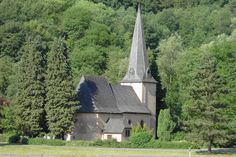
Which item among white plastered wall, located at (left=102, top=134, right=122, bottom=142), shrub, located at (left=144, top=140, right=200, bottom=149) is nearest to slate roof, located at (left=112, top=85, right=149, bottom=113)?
white plastered wall, located at (left=102, top=134, right=122, bottom=142)

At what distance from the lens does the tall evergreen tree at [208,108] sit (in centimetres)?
7619

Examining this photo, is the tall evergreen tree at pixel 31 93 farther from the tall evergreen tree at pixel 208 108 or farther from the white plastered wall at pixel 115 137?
the tall evergreen tree at pixel 208 108

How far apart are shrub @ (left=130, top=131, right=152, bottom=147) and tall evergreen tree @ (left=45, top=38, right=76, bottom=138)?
7.93 metres

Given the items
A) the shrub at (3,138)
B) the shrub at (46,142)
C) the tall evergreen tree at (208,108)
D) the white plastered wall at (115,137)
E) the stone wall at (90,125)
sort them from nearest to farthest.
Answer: the tall evergreen tree at (208,108), the shrub at (46,142), the shrub at (3,138), the white plastered wall at (115,137), the stone wall at (90,125)

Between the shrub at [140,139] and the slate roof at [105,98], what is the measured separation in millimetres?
8620

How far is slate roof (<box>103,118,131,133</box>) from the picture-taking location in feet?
312

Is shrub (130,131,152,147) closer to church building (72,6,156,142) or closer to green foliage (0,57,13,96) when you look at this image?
church building (72,6,156,142)

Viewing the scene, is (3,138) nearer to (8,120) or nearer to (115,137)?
(8,120)

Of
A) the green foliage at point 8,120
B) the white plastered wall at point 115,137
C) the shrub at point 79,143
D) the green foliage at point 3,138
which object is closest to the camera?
the shrub at point 79,143

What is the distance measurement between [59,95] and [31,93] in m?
3.83

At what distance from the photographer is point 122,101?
327 feet

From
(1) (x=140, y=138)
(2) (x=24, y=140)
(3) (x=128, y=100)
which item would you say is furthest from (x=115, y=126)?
(2) (x=24, y=140)

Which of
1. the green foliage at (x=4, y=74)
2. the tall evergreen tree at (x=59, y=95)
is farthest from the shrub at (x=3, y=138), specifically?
the green foliage at (x=4, y=74)

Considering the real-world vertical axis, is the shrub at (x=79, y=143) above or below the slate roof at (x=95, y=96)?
below
